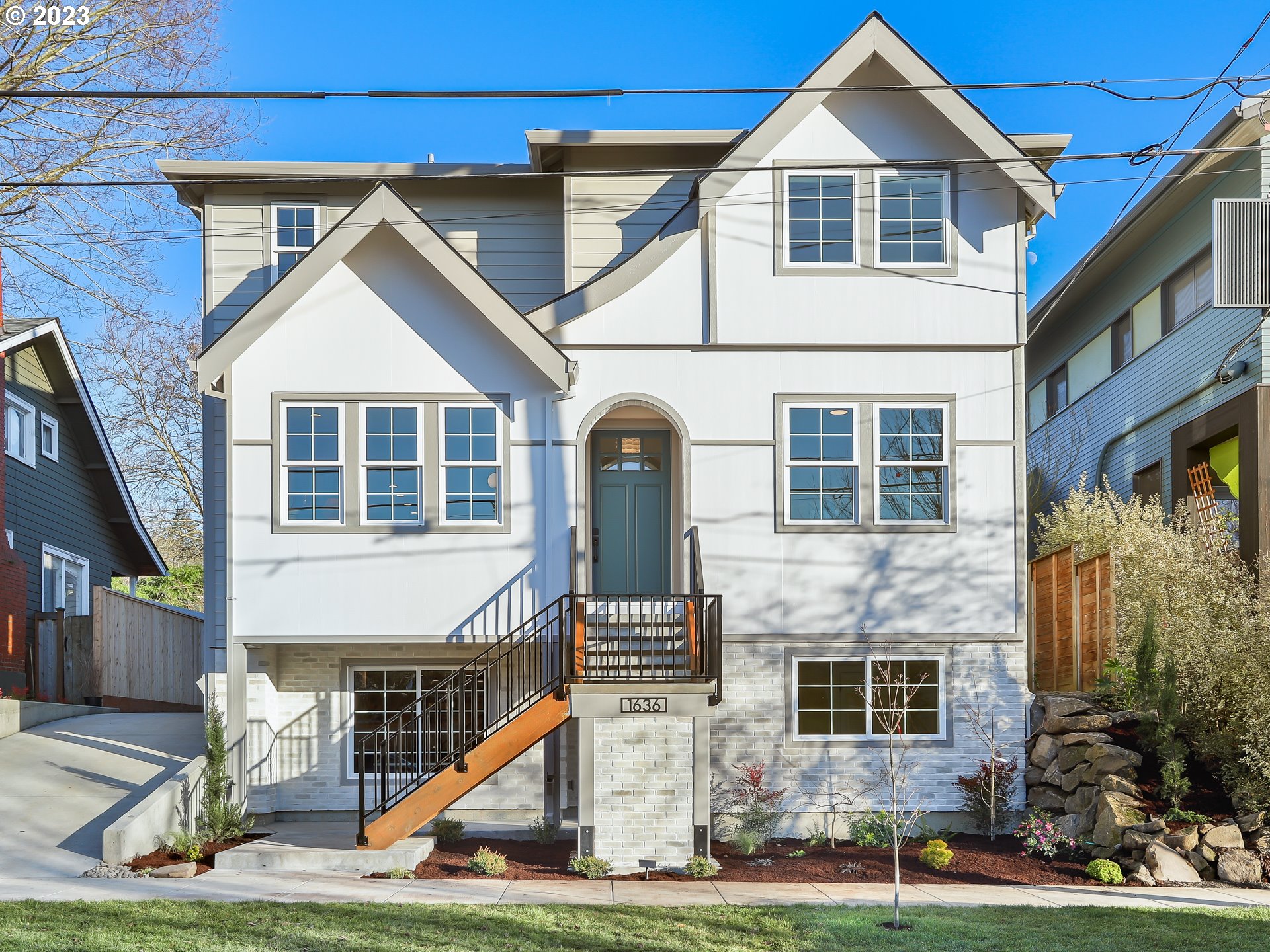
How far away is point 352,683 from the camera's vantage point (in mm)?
14547

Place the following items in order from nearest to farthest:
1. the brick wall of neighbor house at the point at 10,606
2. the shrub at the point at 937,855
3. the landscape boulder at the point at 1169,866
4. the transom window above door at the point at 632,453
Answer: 1. the landscape boulder at the point at 1169,866
2. the shrub at the point at 937,855
3. the transom window above door at the point at 632,453
4. the brick wall of neighbor house at the point at 10,606

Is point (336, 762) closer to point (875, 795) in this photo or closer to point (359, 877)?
point (359, 877)

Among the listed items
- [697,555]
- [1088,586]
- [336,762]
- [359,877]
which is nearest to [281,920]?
[359,877]

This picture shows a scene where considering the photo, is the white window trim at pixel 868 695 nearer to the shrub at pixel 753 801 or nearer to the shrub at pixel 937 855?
the shrub at pixel 753 801

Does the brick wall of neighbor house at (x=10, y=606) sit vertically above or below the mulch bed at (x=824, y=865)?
above

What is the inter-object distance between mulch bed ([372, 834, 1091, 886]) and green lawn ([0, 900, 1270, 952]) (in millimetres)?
1644

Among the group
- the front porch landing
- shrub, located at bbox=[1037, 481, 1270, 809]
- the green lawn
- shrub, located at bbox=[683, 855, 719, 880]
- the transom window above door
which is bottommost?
shrub, located at bbox=[683, 855, 719, 880]

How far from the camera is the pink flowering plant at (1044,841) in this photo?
12.2 meters

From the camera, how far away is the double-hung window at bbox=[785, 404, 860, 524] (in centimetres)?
1388

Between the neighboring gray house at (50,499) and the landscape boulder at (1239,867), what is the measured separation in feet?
56.2

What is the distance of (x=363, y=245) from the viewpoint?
13.8 m

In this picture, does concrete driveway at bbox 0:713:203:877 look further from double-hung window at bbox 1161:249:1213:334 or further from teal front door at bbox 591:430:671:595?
double-hung window at bbox 1161:249:1213:334

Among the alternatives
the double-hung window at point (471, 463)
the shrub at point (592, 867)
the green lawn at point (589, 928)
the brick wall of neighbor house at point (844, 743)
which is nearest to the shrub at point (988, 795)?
the brick wall of neighbor house at point (844, 743)

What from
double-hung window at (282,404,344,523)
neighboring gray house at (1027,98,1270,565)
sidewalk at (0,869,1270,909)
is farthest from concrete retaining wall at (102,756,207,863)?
neighboring gray house at (1027,98,1270,565)
